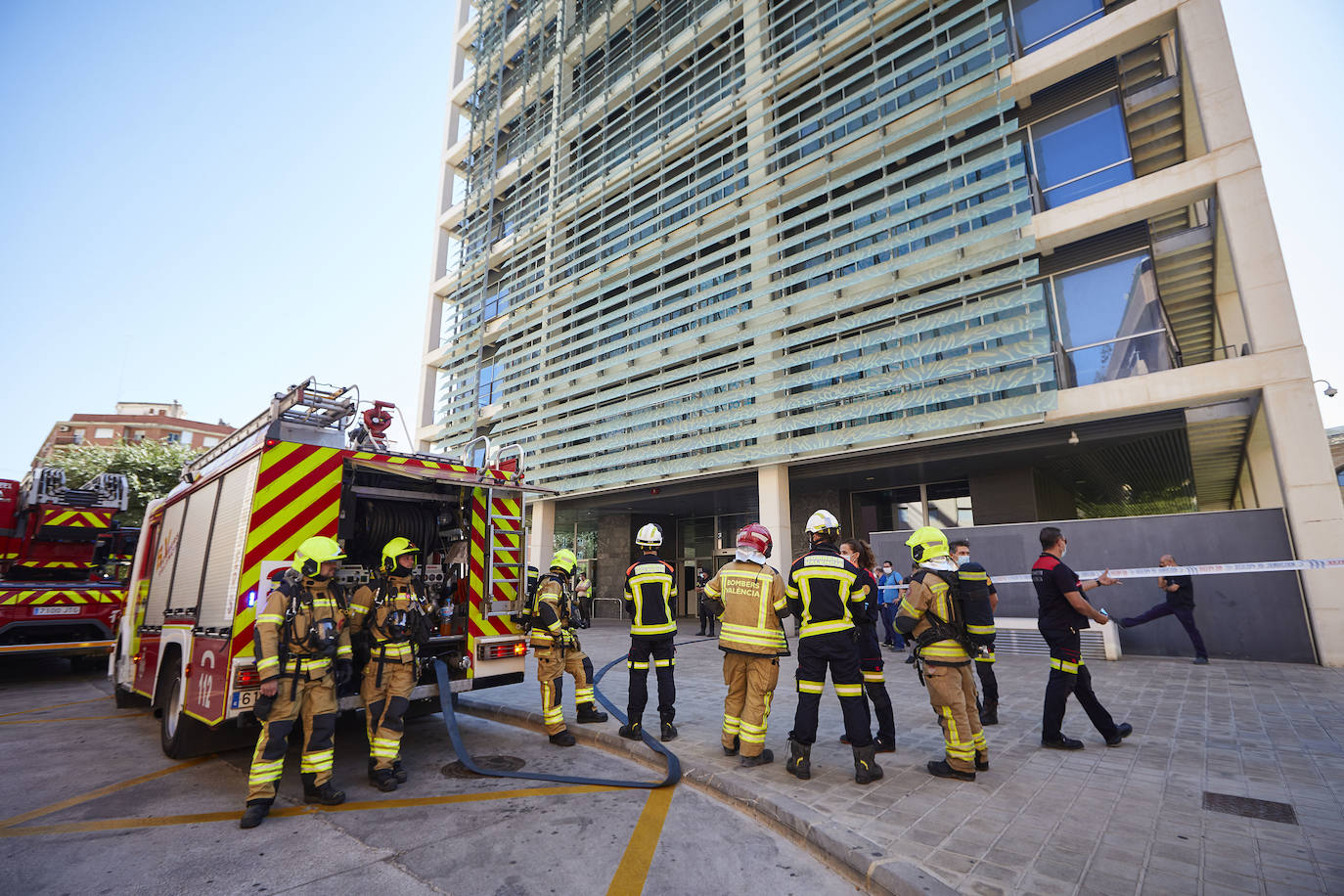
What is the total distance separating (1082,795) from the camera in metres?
3.81

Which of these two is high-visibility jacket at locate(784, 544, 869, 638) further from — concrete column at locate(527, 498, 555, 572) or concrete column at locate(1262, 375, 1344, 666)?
concrete column at locate(527, 498, 555, 572)

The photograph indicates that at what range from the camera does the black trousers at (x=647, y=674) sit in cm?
539

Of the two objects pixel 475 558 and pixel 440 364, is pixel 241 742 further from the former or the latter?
pixel 440 364

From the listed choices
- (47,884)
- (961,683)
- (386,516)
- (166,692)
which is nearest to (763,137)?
(386,516)

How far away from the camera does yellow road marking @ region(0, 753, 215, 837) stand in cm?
385

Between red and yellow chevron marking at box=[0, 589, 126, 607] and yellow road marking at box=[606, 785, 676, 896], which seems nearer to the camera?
yellow road marking at box=[606, 785, 676, 896]

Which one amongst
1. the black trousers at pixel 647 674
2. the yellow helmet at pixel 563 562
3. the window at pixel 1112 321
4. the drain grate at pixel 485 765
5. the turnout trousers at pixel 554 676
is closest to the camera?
the drain grate at pixel 485 765

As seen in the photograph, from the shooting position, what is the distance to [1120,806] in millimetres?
3596

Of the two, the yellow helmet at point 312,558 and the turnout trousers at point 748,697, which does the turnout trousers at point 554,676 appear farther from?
the yellow helmet at point 312,558

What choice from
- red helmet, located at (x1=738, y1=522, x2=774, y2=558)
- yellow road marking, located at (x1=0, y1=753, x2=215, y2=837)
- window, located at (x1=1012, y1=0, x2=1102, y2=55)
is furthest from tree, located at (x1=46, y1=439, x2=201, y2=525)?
window, located at (x1=1012, y1=0, x2=1102, y2=55)

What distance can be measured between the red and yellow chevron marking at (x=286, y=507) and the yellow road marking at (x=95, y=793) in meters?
1.49

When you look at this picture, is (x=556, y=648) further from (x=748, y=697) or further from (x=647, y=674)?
(x=748, y=697)

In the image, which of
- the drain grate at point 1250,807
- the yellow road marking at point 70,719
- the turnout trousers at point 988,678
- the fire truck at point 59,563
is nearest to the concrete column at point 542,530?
the fire truck at point 59,563

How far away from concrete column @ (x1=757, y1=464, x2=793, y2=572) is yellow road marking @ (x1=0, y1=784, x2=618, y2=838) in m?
10.7
